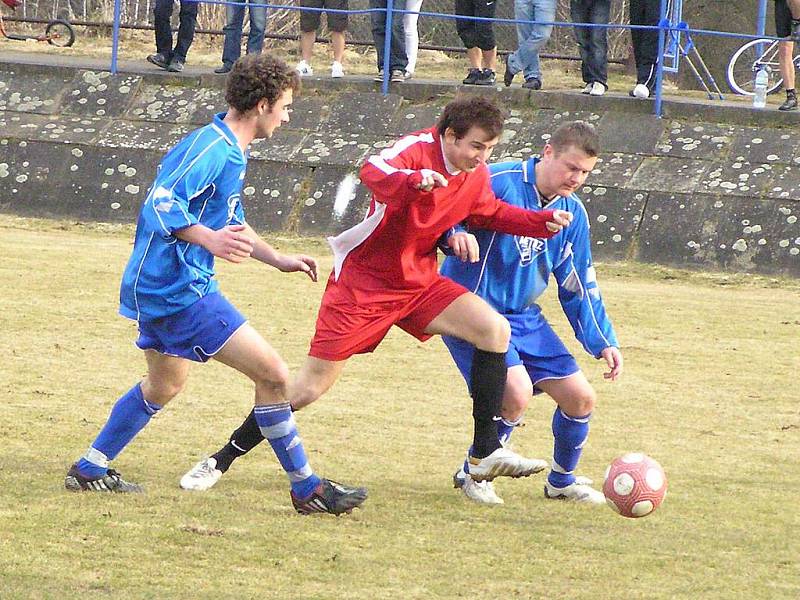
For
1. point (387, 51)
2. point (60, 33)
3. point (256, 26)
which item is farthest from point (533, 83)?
point (60, 33)

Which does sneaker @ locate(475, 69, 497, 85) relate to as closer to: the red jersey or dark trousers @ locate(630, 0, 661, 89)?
dark trousers @ locate(630, 0, 661, 89)

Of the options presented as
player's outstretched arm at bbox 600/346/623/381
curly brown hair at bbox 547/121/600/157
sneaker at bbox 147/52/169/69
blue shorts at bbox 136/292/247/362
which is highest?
curly brown hair at bbox 547/121/600/157

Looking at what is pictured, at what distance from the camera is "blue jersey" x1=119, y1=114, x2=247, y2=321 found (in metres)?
4.94

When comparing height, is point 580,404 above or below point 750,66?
below

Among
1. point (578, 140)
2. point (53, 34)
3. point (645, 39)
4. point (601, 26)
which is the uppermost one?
point (578, 140)

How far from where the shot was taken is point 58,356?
7.78 meters

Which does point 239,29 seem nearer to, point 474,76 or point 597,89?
point 474,76

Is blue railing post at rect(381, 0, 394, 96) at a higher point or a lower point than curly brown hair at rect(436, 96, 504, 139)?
lower

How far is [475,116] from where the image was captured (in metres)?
5.40

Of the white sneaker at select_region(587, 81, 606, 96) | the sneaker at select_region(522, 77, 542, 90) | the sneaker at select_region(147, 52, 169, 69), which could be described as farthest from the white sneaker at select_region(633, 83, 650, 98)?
the sneaker at select_region(147, 52, 169, 69)

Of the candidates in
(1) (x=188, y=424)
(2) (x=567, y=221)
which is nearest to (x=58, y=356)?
(1) (x=188, y=424)

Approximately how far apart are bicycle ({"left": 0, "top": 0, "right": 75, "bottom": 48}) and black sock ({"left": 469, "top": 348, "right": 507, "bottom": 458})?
43.1 feet

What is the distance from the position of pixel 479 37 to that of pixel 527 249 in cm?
855

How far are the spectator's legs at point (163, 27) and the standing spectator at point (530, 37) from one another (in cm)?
357
